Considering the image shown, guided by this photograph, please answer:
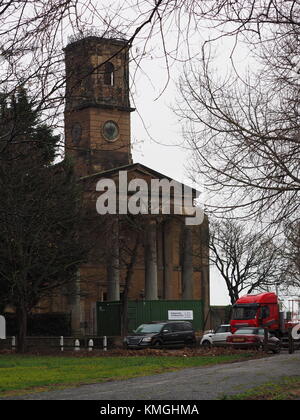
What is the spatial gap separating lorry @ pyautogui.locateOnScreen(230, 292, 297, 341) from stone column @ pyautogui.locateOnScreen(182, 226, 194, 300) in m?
24.5

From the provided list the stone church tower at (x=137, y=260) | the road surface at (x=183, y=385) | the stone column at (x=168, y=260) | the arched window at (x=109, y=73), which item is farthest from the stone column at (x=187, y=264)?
the arched window at (x=109, y=73)

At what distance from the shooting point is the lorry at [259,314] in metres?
50.7

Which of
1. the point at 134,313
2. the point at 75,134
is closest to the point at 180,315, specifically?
the point at 134,313

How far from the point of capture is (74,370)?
87.0 ft

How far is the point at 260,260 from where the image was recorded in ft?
243

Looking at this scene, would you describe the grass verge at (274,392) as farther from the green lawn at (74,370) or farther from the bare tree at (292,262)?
the bare tree at (292,262)

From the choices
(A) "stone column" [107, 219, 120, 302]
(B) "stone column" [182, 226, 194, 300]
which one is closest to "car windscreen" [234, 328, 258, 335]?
(A) "stone column" [107, 219, 120, 302]

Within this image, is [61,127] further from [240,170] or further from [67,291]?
[67,291]

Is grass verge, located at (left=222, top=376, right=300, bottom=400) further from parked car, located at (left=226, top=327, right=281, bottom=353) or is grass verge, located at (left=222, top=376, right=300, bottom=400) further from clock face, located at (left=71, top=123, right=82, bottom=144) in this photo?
parked car, located at (left=226, top=327, right=281, bottom=353)

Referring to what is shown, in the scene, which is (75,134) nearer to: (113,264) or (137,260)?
(113,264)

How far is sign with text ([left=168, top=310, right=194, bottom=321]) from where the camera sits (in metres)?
61.5

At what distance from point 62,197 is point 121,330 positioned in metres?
17.3

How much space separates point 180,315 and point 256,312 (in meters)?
11.4
